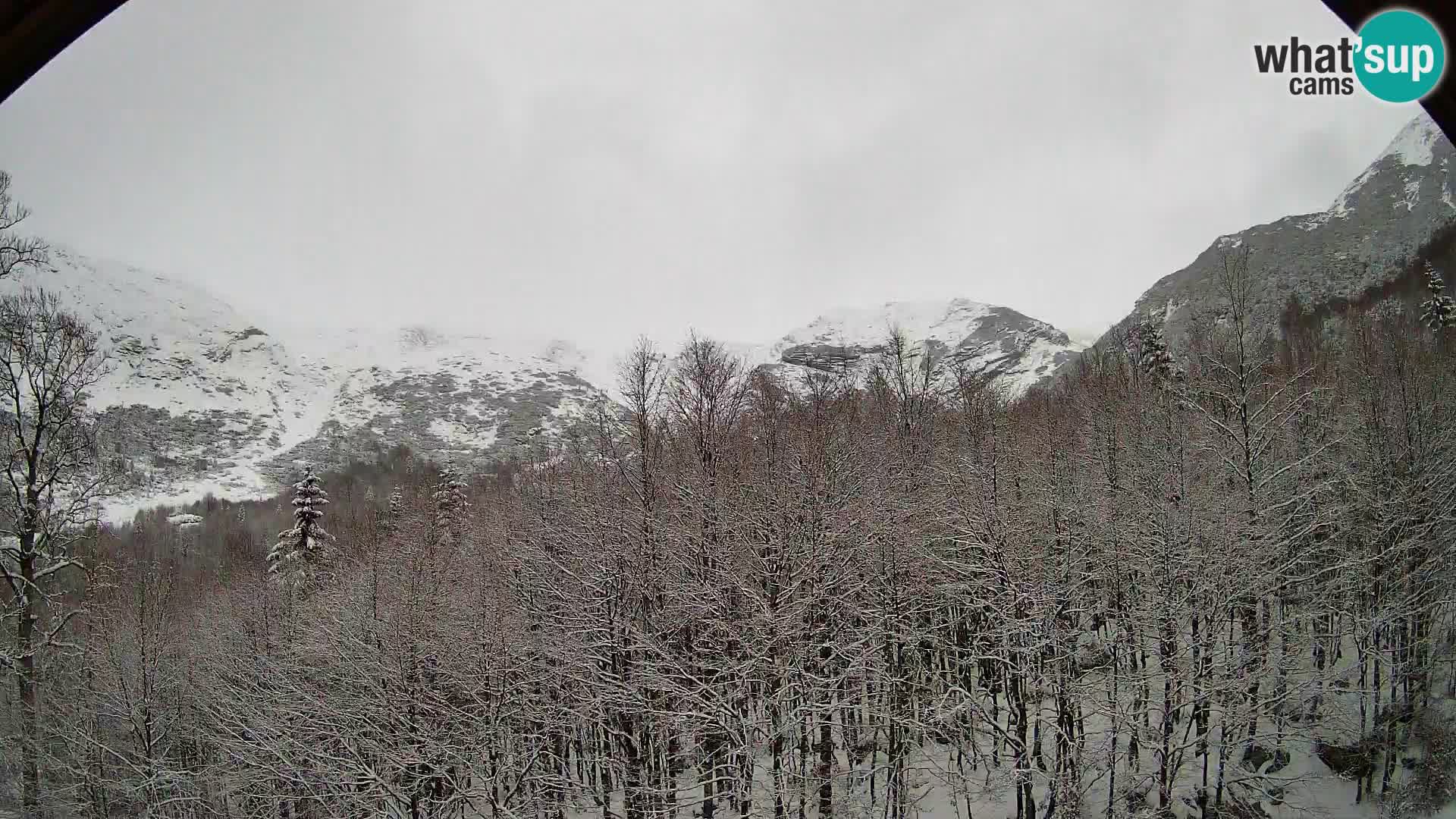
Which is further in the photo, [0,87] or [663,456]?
[663,456]

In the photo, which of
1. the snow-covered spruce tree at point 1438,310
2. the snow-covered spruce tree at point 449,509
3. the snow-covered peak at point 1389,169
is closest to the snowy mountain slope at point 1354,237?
the snow-covered peak at point 1389,169

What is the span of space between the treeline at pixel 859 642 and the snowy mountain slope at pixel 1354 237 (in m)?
37.7

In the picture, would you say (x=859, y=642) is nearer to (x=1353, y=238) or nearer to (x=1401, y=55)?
(x=1401, y=55)

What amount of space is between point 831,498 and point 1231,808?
1147 centimetres

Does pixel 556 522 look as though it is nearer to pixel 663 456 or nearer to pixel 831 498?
pixel 663 456

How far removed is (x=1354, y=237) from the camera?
2606 inches

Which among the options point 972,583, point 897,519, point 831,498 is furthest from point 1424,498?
point 831,498

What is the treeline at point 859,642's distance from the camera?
14492 mm

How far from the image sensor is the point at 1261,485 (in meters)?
15.8

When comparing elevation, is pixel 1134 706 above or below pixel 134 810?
above

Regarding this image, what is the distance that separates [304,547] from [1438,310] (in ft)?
178

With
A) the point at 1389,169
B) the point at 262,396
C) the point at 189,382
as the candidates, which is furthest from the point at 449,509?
the point at 189,382

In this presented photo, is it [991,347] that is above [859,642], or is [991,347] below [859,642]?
above

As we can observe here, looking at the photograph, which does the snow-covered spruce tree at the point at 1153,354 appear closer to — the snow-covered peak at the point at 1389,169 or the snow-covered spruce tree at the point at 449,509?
the snow-covered peak at the point at 1389,169
